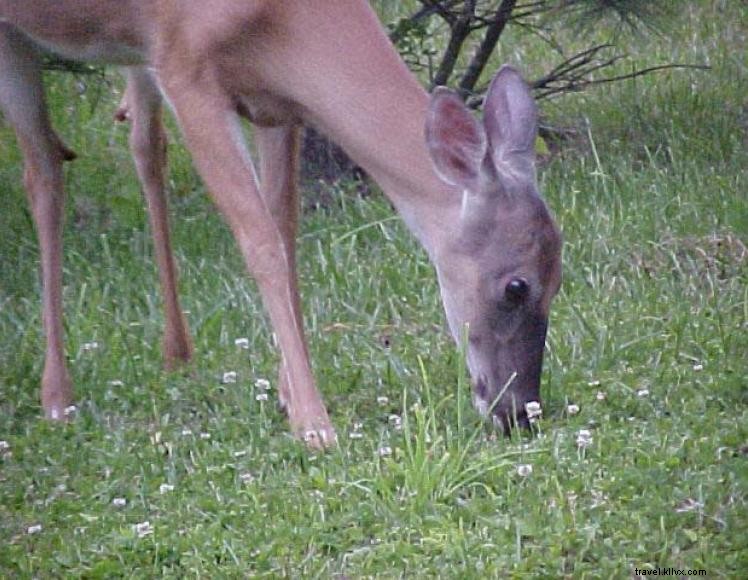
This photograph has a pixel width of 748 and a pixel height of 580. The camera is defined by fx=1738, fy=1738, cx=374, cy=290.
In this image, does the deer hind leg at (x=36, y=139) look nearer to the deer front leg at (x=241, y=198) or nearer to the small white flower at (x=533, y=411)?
the deer front leg at (x=241, y=198)

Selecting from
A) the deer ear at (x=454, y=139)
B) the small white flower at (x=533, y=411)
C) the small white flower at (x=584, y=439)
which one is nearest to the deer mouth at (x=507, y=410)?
the small white flower at (x=533, y=411)

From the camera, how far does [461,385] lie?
4.72m

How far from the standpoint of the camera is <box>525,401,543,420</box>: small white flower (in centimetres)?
501

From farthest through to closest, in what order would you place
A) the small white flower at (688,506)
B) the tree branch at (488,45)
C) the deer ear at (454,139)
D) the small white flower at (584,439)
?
the tree branch at (488,45) → the deer ear at (454,139) → the small white flower at (584,439) → the small white flower at (688,506)

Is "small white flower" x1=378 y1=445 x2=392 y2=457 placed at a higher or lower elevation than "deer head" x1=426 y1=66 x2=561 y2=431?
lower

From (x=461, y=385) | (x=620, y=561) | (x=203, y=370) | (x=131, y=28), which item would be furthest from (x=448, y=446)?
(x=131, y=28)

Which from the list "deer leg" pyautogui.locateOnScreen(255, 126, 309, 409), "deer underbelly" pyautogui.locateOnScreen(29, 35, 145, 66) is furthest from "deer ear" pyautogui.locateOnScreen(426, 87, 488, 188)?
"deer underbelly" pyautogui.locateOnScreen(29, 35, 145, 66)

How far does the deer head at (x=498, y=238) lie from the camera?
A: 206 inches

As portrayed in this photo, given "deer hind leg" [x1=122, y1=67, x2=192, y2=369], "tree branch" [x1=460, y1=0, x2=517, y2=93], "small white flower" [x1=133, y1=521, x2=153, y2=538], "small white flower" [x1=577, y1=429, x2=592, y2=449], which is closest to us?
"small white flower" [x1=133, y1=521, x2=153, y2=538]

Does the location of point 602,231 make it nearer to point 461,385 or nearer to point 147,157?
point 147,157

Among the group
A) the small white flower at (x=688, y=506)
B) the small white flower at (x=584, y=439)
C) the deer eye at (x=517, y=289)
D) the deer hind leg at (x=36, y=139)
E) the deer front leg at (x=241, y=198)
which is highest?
the deer hind leg at (x=36, y=139)

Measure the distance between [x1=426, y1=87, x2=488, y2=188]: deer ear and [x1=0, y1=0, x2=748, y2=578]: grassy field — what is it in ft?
1.98

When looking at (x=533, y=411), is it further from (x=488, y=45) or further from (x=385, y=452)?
(x=488, y=45)

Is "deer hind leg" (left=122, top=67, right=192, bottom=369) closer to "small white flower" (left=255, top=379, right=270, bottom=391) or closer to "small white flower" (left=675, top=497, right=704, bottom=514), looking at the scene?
"small white flower" (left=255, top=379, right=270, bottom=391)
